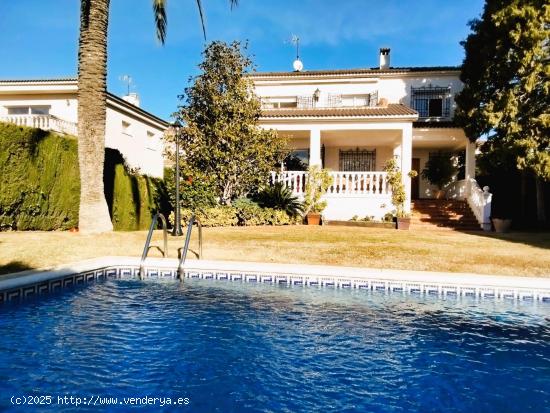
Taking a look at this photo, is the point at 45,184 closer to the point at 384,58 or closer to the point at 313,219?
the point at 313,219

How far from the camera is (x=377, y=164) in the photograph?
83.5ft

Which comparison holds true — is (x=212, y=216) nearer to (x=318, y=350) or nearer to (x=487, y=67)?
(x=318, y=350)

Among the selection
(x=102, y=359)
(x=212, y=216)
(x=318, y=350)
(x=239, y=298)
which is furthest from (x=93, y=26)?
(x=318, y=350)

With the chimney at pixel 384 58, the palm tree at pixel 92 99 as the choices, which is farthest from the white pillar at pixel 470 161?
the palm tree at pixel 92 99

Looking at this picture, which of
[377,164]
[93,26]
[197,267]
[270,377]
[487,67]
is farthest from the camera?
[377,164]

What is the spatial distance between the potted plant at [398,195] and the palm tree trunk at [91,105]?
1195cm

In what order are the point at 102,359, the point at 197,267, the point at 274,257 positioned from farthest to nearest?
1. the point at 274,257
2. the point at 197,267
3. the point at 102,359

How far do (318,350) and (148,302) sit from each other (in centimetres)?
369

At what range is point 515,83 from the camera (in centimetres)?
1816

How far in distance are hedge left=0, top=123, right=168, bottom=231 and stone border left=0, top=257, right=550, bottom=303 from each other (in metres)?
6.07

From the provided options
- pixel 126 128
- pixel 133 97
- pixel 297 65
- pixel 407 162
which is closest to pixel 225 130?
pixel 407 162

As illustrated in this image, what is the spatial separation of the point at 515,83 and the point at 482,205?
5490mm

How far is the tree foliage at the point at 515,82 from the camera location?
53.7 ft

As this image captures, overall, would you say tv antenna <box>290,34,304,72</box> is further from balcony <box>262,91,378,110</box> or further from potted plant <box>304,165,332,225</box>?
potted plant <box>304,165,332,225</box>
